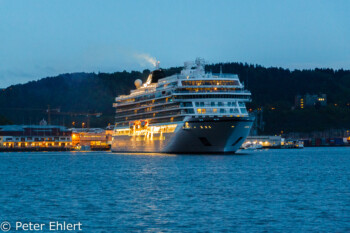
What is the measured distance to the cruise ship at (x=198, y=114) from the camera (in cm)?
9019

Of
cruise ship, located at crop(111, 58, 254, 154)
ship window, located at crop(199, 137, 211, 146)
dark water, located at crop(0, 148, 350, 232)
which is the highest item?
cruise ship, located at crop(111, 58, 254, 154)

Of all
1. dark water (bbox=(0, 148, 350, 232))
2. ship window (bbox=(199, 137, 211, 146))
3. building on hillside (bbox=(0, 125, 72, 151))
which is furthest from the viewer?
building on hillside (bbox=(0, 125, 72, 151))

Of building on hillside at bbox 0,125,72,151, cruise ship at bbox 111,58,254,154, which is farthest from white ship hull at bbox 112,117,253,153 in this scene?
building on hillside at bbox 0,125,72,151

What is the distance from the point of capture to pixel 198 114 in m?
92.4

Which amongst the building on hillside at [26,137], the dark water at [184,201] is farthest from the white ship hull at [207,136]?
the building on hillside at [26,137]

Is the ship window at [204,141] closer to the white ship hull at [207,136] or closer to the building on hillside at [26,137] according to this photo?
the white ship hull at [207,136]

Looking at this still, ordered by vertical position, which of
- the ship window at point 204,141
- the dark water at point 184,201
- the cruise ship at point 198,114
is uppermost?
the cruise ship at point 198,114

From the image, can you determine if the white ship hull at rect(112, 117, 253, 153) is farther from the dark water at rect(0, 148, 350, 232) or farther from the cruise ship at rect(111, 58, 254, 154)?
the dark water at rect(0, 148, 350, 232)

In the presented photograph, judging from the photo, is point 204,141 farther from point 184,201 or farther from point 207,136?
point 184,201

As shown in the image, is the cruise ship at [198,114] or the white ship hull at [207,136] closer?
the white ship hull at [207,136]

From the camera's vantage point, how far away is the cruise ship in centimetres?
9019

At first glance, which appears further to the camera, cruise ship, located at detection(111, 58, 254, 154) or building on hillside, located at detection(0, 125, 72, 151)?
building on hillside, located at detection(0, 125, 72, 151)

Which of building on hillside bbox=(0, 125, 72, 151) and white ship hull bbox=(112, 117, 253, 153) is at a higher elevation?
building on hillside bbox=(0, 125, 72, 151)

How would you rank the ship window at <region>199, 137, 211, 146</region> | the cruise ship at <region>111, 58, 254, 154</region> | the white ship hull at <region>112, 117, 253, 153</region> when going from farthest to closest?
the ship window at <region>199, 137, 211, 146</region>
the cruise ship at <region>111, 58, 254, 154</region>
the white ship hull at <region>112, 117, 253, 153</region>
